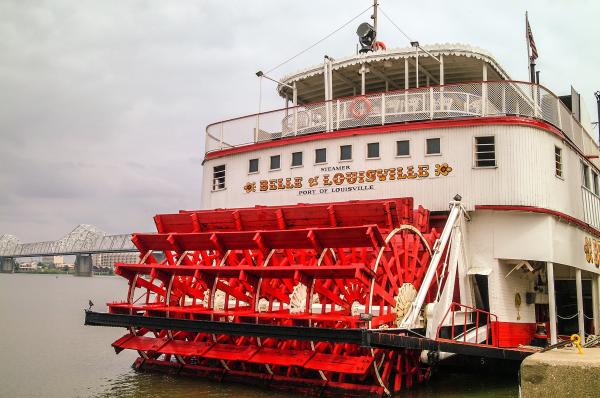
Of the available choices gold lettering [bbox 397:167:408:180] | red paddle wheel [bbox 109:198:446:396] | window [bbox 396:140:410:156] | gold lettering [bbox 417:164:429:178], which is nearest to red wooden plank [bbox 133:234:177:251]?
red paddle wheel [bbox 109:198:446:396]

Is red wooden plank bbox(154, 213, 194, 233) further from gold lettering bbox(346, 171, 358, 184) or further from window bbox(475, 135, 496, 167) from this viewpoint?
window bbox(475, 135, 496, 167)

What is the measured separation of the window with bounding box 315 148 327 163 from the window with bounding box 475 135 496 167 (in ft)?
8.30

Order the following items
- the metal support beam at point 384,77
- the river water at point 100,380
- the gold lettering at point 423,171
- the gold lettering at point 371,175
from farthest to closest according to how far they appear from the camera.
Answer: the metal support beam at point 384,77 → the gold lettering at point 371,175 → the gold lettering at point 423,171 → the river water at point 100,380

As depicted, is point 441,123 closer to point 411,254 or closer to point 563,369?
point 411,254

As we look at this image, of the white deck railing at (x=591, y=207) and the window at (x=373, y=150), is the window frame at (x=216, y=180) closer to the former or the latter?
the window at (x=373, y=150)

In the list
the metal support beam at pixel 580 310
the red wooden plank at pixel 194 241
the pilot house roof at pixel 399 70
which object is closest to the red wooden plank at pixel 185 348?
the red wooden plank at pixel 194 241

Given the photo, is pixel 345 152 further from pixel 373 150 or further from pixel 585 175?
pixel 585 175

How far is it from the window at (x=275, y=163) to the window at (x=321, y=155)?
0.79 meters

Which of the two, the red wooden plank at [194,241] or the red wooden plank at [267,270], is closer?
the red wooden plank at [267,270]

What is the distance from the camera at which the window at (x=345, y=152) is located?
10125mm

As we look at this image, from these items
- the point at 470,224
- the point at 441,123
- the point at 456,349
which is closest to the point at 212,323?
the point at 456,349

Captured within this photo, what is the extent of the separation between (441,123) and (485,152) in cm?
82

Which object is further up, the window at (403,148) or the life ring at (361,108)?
the life ring at (361,108)

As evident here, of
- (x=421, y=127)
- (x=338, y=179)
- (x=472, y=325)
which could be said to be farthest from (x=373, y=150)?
(x=472, y=325)
